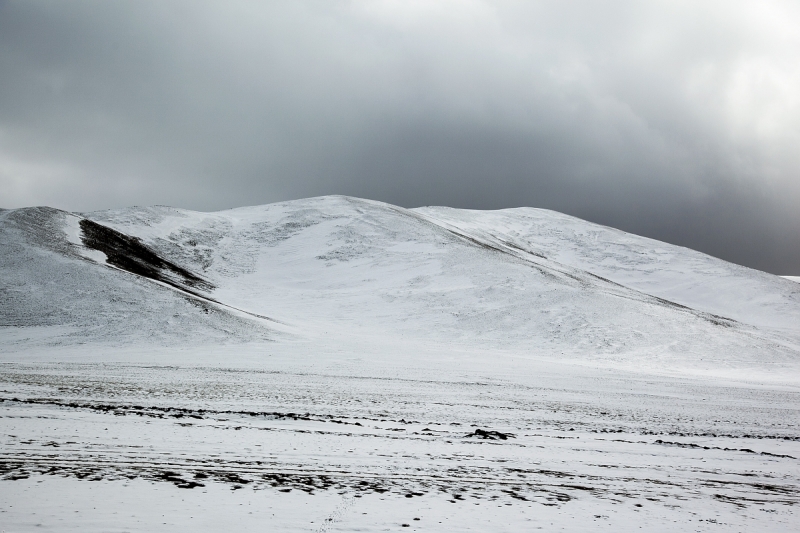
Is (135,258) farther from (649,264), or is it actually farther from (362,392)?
(649,264)

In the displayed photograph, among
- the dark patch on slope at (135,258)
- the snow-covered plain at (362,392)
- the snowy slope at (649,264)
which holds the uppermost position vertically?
the snowy slope at (649,264)

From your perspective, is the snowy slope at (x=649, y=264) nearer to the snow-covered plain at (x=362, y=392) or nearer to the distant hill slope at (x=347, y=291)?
the distant hill slope at (x=347, y=291)

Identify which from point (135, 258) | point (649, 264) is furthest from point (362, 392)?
point (649, 264)

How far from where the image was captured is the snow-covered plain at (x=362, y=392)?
7785mm

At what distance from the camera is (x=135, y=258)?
2004 inches

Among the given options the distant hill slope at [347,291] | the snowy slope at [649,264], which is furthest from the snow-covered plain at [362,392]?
the snowy slope at [649,264]

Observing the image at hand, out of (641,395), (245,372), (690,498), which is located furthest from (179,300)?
(690,498)

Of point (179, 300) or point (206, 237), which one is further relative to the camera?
point (206, 237)

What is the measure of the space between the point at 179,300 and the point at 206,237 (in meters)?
35.2

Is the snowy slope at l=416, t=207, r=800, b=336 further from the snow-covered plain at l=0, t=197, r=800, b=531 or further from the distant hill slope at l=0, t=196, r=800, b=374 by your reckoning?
the snow-covered plain at l=0, t=197, r=800, b=531

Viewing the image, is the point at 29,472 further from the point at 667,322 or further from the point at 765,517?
Result: the point at 667,322

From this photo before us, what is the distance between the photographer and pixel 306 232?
79000 mm

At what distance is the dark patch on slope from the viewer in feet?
154

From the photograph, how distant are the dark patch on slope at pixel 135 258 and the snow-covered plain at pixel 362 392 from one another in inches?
13.8
